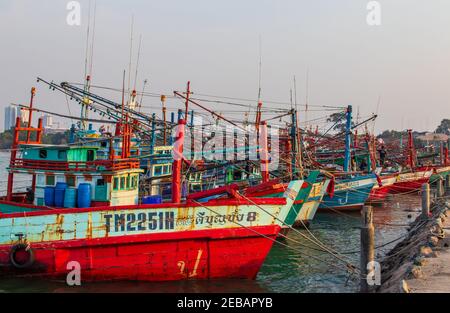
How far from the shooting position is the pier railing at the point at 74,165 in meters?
15.7

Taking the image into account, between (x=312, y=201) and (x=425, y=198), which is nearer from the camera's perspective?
(x=425, y=198)

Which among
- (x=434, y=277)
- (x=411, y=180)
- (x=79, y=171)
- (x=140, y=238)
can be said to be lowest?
(x=434, y=277)

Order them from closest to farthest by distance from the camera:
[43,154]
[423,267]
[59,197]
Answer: [423,267], [59,197], [43,154]

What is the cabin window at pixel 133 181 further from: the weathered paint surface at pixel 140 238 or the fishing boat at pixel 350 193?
the fishing boat at pixel 350 193

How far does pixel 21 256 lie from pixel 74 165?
3.41 m

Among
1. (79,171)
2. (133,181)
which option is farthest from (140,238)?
(79,171)

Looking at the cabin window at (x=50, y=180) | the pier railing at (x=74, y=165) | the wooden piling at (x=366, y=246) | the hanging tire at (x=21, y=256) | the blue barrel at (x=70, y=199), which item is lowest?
the hanging tire at (x=21, y=256)

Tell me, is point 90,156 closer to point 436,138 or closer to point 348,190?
point 348,190

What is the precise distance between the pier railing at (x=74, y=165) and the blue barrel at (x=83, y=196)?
22.8 inches

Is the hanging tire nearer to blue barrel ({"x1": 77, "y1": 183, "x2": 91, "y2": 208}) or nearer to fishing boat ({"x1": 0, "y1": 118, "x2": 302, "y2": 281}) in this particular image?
fishing boat ({"x1": 0, "y1": 118, "x2": 302, "y2": 281})

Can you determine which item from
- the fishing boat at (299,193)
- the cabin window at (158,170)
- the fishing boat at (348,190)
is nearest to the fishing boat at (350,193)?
the fishing boat at (348,190)

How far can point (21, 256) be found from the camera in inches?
553

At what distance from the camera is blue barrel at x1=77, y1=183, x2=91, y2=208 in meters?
15.5
